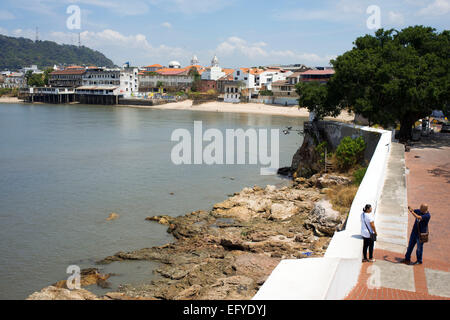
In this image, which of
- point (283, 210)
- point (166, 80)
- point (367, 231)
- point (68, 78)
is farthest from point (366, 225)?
point (68, 78)

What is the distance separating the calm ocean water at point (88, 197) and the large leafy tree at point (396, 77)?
7.40 meters

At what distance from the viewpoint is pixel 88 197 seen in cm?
2233

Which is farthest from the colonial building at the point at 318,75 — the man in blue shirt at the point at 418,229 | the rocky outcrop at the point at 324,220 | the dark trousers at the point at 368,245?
the dark trousers at the point at 368,245

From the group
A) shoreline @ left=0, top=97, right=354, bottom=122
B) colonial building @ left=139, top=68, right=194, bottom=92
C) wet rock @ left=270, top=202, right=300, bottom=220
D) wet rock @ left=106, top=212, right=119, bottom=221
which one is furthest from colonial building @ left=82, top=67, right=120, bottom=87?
wet rock @ left=270, top=202, right=300, bottom=220

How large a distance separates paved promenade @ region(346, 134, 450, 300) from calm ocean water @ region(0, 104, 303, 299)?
7686 millimetres

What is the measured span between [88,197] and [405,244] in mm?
18083

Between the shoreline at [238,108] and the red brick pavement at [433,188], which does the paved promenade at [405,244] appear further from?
the shoreline at [238,108]

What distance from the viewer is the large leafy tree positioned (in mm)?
22445

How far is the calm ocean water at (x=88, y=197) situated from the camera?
46.4ft

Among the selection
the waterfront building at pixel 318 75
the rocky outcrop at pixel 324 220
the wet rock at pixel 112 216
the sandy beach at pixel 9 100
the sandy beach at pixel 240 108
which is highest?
the waterfront building at pixel 318 75

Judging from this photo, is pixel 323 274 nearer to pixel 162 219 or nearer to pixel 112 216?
pixel 162 219

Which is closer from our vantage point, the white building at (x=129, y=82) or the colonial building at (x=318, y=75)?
the colonial building at (x=318, y=75)
